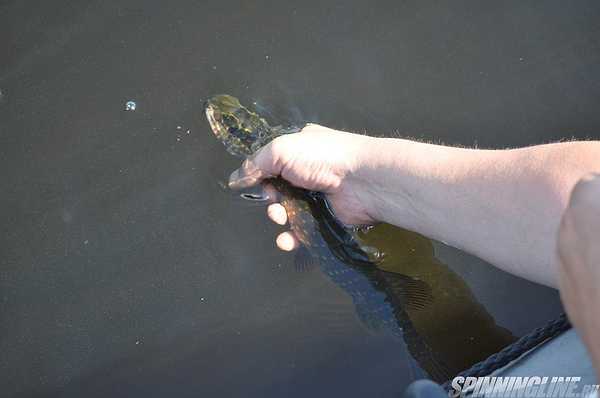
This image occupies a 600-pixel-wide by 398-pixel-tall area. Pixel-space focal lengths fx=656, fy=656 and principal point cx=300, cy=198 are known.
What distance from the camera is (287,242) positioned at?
226cm

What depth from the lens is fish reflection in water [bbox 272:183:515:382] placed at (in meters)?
2.11

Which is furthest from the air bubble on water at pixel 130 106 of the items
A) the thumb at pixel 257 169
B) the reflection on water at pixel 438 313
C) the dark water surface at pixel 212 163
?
the reflection on water at pixel 438 313

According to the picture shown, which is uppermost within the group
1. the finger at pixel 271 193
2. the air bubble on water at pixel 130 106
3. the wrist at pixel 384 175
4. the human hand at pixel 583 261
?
the human hand at pixel 583 261

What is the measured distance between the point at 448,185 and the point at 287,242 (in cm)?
62

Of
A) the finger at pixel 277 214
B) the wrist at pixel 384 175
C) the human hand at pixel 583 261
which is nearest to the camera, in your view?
the human hand at pixel 583 261

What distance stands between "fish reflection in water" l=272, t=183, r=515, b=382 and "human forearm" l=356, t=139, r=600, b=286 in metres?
0.17

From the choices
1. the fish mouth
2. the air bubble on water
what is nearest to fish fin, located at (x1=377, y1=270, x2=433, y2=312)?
the fish mouth

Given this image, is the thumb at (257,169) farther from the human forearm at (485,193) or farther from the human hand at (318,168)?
the human forearm at (485,193)

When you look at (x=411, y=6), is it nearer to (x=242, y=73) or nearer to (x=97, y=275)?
(x=242, y=73)

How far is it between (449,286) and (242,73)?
1.11m

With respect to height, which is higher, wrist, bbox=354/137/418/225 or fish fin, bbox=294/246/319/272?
wrist, bbox=354/137/418/225

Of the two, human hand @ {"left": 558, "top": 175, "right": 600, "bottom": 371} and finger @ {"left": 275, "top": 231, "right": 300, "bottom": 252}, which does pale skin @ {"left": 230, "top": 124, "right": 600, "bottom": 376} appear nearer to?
finger @ {"left": 275, "top": 231, "right": 300, "bottom": 252}

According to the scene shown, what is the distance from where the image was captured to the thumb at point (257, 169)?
2.21m

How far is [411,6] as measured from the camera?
8.83 ft
